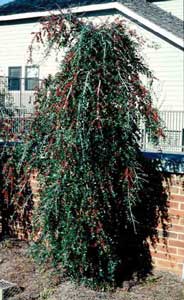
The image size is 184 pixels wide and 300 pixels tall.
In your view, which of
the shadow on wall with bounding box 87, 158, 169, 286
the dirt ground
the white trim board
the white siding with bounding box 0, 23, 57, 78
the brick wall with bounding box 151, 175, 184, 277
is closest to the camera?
the dirt ground

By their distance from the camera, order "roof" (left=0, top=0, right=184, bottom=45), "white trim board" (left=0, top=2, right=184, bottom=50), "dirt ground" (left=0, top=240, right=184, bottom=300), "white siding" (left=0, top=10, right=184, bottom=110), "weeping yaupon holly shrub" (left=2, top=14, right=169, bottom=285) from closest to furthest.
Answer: "weeping yaupon holly shrub" (left=2, top=14, right=169, bottom=285)
"dirt ground" (left=0, top=240, right=184, bottom=300)
"white trim board" (left=0, top=2, right=184, bottom=50)
"roof" (left=0, top=0, right=184, bottom=45)
"white siding" (left=0, top=10, right=184, bottom=110)

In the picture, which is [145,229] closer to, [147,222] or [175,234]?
[147,222]

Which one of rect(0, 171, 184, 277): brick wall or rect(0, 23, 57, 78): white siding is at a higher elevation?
rect(0, 23, 57, 78): white siding

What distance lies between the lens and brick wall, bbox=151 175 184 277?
19.2 ft

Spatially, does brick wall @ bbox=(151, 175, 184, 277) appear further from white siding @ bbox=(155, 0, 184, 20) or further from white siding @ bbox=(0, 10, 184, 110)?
white siding @ bbox=(155, 0, 184, 20)

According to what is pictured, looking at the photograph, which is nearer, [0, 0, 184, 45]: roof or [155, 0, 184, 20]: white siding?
[0, 0, 184, 45]: roof

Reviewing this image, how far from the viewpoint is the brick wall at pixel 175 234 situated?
5.86 m

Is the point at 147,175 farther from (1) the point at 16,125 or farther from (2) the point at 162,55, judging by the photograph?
(2) the point at 162,55

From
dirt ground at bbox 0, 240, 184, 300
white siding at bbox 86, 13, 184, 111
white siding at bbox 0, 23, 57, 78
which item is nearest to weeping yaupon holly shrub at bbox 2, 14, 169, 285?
dirt ground at bbox 0, 240, 184, 300

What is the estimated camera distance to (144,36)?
13586 millimetres

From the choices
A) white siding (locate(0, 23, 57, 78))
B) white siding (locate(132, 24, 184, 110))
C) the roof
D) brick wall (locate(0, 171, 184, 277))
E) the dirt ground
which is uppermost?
the roof

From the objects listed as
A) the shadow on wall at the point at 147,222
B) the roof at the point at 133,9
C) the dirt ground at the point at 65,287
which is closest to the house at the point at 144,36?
the roof at the point at 133,9

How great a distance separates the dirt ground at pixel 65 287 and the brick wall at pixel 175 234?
140 millimetres

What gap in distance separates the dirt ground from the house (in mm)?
6649
